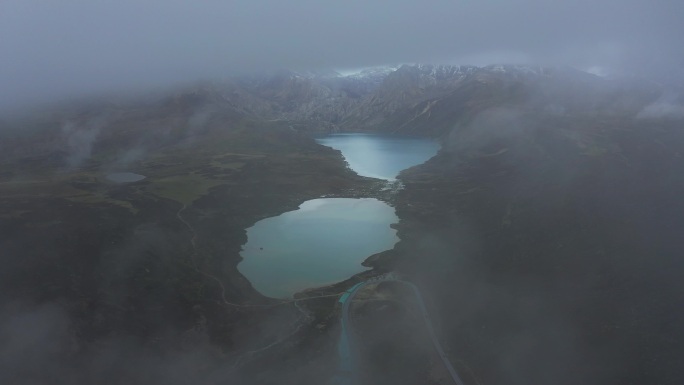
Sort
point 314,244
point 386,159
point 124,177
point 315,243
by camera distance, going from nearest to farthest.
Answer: point 314,244, point 315,243, point 124,177, point 386,159

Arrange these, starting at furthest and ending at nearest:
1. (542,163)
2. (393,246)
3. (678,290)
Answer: (542,163)
(393,246)
(678,290)

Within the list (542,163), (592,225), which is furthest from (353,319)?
(542,163)

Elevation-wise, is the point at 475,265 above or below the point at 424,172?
above

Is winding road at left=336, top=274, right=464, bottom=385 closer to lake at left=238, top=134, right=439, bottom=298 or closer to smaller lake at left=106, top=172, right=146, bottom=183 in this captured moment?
lake at left=238, top=134, right=439, bottom=298

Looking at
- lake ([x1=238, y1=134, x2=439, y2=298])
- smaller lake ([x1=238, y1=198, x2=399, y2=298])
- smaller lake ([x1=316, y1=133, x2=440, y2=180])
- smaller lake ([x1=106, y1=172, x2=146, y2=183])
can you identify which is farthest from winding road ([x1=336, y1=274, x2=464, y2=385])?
smaller lake ([x1=316, y1=133, x2=440, y2=180])

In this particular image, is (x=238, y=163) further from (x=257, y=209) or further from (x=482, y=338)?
(x=482, y=338)

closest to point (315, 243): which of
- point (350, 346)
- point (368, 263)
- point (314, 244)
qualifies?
point (314, 244)

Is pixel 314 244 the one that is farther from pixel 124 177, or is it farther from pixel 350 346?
pixel 124 177

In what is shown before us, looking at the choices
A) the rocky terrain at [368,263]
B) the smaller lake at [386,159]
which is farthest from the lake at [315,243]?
the smaller lake at [386,159]
